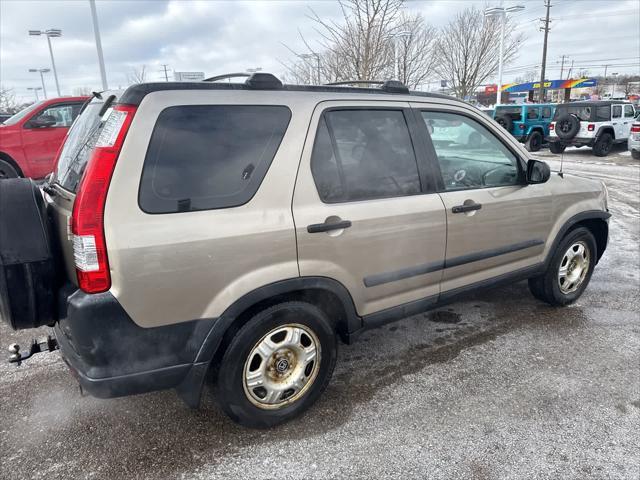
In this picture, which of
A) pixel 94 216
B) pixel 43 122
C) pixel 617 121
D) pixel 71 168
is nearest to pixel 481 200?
pixel 94 216

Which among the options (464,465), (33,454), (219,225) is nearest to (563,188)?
(464,465)

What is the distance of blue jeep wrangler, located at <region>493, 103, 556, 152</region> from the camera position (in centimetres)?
1866

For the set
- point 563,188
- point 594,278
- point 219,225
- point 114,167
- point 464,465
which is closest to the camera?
point 114,167

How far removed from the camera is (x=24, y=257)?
205 cm

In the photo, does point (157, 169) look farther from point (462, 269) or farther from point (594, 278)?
point (594, 278)

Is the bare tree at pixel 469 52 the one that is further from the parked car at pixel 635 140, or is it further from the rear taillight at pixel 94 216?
the rear taillight at pixel 94 216

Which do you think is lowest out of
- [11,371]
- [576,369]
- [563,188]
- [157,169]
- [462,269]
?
[576,369]

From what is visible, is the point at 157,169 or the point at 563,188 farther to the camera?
the point at 563,188

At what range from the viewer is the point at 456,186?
3154 millimetres

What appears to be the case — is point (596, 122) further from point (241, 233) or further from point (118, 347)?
point (118, 347)

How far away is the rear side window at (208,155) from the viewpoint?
207 centimetres

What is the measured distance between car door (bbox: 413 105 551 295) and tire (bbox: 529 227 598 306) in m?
0.44

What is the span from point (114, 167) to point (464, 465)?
219 centimetres

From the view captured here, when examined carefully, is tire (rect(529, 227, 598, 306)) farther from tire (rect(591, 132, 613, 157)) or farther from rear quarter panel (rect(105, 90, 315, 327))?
tire (rect(591, 132, 613, 157))
